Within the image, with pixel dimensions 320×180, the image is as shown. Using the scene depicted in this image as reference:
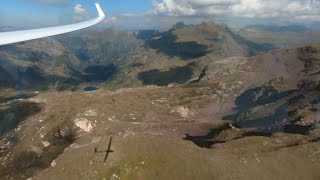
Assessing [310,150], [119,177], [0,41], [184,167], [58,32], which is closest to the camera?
[0,41]

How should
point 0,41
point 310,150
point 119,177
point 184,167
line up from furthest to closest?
point 310,150
point 184,167
point 119,177
point 0,41

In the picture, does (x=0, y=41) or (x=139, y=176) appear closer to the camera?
(x=0, y=41)

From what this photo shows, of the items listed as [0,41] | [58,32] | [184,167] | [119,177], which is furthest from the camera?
[184,167]

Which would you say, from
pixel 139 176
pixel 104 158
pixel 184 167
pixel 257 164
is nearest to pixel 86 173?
pixel 104 158

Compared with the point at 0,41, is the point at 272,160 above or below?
below

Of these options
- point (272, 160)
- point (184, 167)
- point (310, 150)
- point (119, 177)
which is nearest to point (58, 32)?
point (119, 177)

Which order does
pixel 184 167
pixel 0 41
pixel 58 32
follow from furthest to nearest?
pixel 184 167 → pixel 58 32 → pixel 0 41

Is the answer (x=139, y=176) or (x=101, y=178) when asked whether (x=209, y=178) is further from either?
(x=101, y=178)

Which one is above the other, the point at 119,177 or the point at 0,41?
the point at 0,41

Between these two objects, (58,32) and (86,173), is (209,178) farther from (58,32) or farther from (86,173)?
(58,32)
